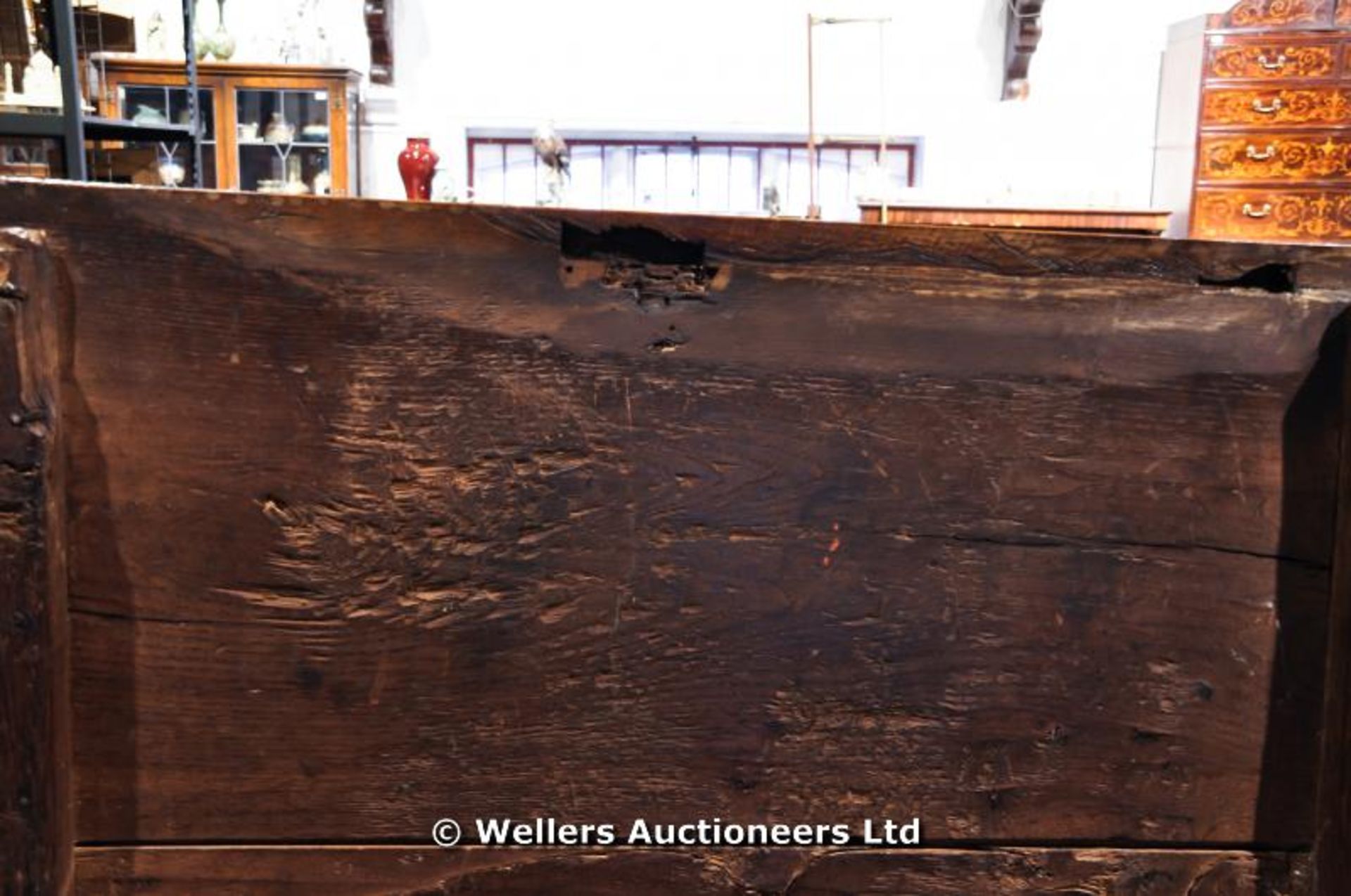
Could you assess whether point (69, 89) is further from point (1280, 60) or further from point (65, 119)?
point (1280, 60)

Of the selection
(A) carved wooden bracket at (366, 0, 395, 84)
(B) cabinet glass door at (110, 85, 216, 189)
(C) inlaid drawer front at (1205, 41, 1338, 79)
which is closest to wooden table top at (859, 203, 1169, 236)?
(C) inlaid drawer front at (1205, 41, 1338, 79)

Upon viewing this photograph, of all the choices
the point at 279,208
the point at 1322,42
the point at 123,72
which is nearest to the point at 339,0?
the point at 123,72

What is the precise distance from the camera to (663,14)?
200 inches

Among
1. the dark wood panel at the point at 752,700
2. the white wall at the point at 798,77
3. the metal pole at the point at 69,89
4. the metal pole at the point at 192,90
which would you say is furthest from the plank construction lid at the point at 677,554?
the white wall at the point at 798,77

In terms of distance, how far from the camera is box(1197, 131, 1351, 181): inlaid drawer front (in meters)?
4.33

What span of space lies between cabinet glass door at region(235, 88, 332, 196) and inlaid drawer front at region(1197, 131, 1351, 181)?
3.09 metres

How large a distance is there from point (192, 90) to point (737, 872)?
3.94 meters

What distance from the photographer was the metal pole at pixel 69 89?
232 cm

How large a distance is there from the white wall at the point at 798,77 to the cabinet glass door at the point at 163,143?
710 mm

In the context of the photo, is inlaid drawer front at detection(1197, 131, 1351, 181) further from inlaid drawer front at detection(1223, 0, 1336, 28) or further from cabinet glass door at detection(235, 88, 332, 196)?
cabinet glass door at detection(235, 88, 332, 196)

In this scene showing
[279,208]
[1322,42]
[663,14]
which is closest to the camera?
[279,208]

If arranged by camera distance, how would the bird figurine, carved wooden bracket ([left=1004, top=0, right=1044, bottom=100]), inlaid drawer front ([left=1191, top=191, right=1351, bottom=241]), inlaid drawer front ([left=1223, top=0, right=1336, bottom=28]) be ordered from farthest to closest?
1. carved wooden bracket ([left=1004, top=0, right=1044, bottom=100])
2. the bird figurine
3. inlaid drawer front ([left=1191, top=191, right=1351, bottom=241])
4. inlaid drawer front ([left=1223, top=0, right=1336, bottom=28])

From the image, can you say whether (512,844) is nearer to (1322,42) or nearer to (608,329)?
(608,329)

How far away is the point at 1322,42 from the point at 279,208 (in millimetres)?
4584
